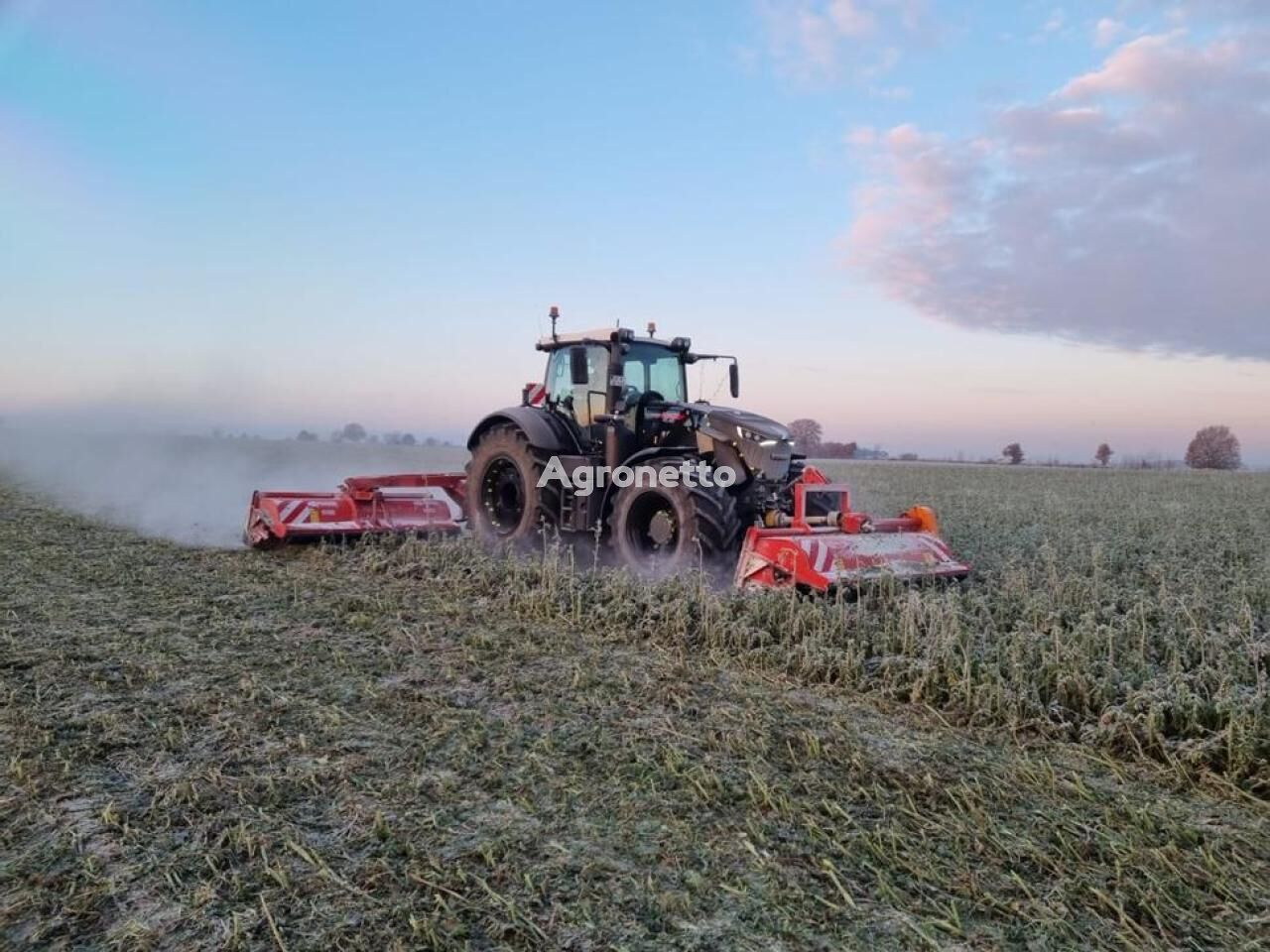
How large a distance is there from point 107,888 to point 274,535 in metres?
6.69

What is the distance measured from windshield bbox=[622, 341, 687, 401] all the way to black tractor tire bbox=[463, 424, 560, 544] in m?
1.25

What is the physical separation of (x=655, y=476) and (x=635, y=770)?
150 inches

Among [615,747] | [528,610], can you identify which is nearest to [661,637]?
[528,610]

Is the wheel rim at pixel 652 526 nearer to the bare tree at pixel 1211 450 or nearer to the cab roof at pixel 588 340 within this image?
the cab roof at pixel 588 340

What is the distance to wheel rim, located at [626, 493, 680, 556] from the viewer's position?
7.07 metres

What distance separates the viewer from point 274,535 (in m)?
8.68

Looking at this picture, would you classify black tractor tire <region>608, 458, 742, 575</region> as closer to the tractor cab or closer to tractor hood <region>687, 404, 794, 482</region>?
tractor hood <region>687, 404, 794, 482</region>

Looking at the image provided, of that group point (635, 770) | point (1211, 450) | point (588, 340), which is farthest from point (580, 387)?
point (1211, 450)

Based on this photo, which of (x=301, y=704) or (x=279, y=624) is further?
(x=279, y=624)

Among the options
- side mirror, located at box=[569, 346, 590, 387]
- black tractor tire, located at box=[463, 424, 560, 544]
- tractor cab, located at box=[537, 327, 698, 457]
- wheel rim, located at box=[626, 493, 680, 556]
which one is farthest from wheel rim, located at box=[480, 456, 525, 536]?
wheel rim, located at box=[626, 493, 680, 556]

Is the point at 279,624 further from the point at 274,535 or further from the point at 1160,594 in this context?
the point at 1160,594

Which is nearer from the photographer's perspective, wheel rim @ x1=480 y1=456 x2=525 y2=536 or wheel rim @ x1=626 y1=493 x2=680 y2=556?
wheel rim @ x1=626 y1=493 x2=680 y2=556

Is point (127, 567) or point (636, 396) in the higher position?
point (636, 396)

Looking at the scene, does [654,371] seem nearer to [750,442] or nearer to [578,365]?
[578,365]
